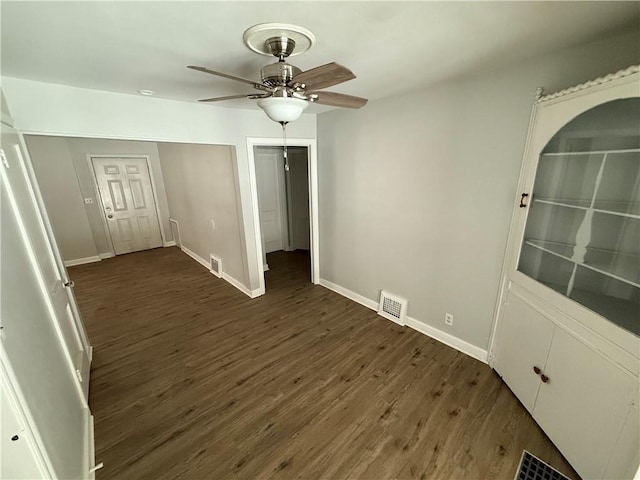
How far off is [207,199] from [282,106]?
3244 millimetres

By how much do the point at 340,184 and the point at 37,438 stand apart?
310 centimetres

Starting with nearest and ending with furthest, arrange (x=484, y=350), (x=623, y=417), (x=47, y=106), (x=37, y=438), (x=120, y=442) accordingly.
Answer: (x=37, y=438) → (x=623, y=417) → (x=120, y=442) → (x=47, y=106) → (x=484, y=350)

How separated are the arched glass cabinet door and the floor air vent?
991 millimetres

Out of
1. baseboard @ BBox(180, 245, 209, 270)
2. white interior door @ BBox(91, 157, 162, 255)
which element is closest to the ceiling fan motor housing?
baseboard @ BBox(180, 245, 209, 270)

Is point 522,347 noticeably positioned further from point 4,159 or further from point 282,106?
point 4,159

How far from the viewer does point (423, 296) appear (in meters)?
2.74

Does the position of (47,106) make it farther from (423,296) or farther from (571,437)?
(571,437)

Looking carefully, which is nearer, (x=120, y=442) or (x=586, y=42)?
(x=586, y=42)

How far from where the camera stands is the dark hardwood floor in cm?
163

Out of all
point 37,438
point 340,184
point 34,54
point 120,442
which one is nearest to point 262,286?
point 340,184

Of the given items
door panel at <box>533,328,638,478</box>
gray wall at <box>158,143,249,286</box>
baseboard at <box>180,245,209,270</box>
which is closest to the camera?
door panel at <box>533,328,638,478</box>

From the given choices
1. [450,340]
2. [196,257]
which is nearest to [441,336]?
[450,340]

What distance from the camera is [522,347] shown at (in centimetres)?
195

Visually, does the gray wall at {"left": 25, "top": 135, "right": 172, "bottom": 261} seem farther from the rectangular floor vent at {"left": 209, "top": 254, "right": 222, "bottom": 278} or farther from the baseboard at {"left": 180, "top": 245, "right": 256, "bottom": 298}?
the rectangular floor vent at {"left": 209, "top": 254, "right": 222, "bottom": 278}
